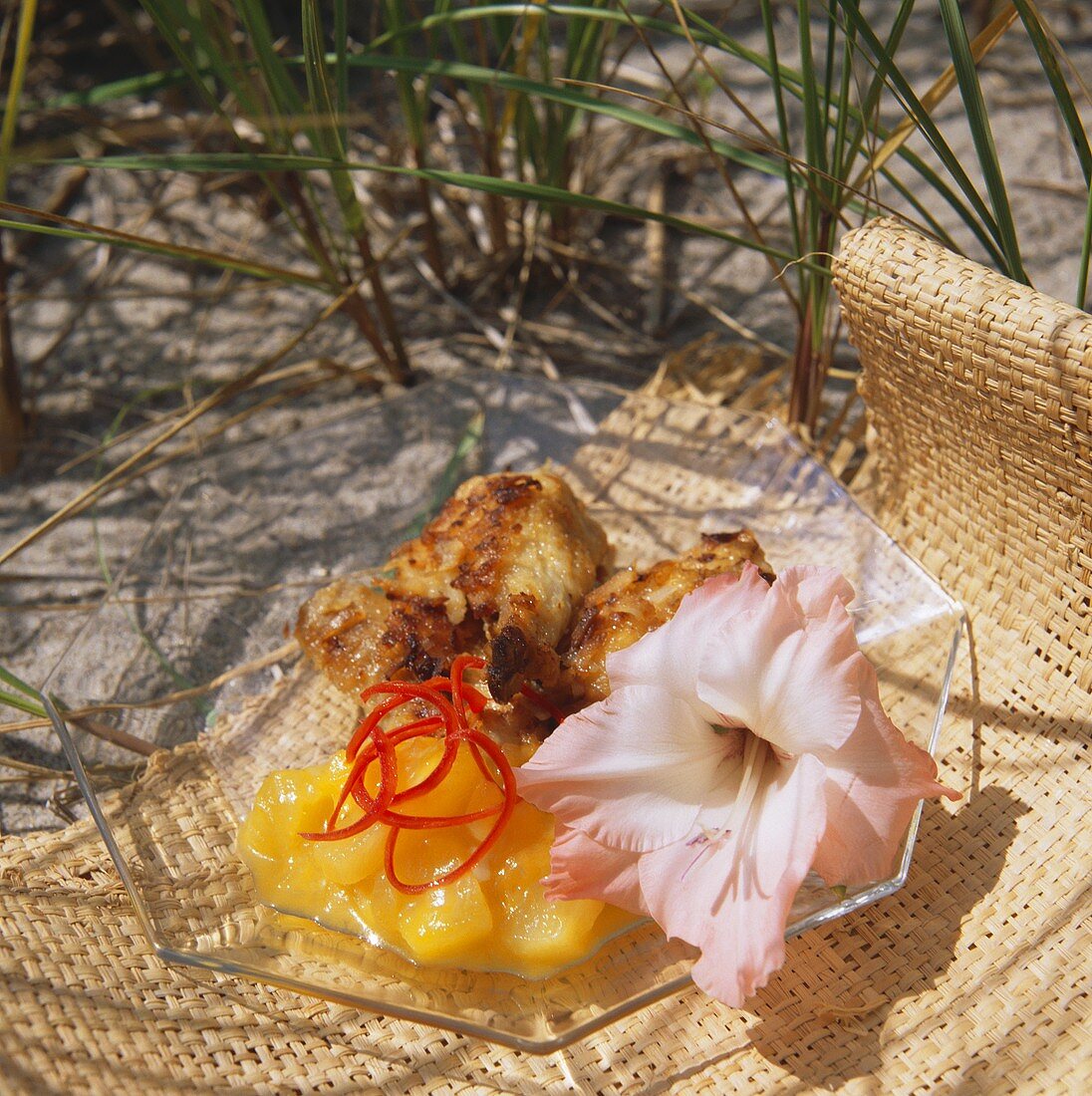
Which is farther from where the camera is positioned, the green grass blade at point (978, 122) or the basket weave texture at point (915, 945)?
the green grass blade at point (978, 122)

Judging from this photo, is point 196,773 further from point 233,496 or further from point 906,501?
point 906,501

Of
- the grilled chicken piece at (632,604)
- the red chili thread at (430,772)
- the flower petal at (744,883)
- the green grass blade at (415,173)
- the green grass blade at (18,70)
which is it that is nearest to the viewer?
the flower petal at (744,883)

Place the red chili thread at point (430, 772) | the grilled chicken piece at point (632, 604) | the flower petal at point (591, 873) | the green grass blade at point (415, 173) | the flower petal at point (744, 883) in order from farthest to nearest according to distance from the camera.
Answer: the green grass blade at point (415, 173) < the grilled chicken piece at point (632, 604) < the red chili thread at point (430, 772) < the flower petal at point (591, 873) < the flower petal at point (744, 883)

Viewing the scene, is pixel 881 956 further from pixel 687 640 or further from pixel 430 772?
pixel 430 772

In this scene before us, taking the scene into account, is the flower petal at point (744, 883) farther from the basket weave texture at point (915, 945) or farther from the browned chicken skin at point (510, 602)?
the browned chicken skin at point (510, 602)

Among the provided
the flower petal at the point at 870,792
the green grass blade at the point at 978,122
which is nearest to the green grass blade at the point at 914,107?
the green grass blade at the point at 978,122

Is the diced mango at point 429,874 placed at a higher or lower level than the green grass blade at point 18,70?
lower
